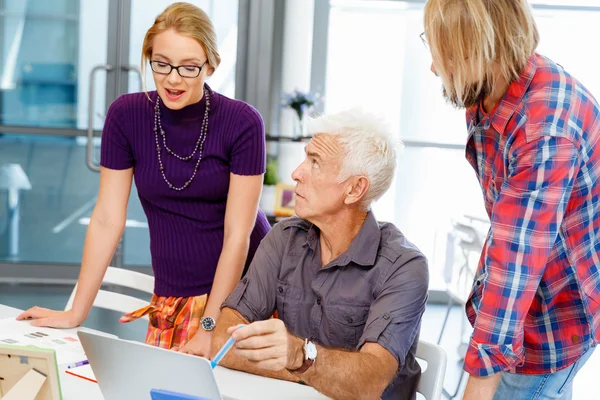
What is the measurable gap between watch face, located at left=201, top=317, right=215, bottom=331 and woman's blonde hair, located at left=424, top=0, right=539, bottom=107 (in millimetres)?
832

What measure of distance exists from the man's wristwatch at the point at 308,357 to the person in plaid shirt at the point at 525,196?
29 cm

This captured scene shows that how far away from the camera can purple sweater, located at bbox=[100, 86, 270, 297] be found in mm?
1986

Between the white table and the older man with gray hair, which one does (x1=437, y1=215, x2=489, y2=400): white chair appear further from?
the white table

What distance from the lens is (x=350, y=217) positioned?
6.06ft

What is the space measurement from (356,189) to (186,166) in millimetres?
468

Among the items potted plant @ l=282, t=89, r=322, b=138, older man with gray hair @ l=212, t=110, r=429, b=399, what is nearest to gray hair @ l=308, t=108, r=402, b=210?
older man with gray hair @ l=212, t=110, r=429, b=399

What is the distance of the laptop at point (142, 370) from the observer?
3.72ft

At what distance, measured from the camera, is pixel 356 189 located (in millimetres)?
1812

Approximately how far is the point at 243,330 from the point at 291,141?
3961mm

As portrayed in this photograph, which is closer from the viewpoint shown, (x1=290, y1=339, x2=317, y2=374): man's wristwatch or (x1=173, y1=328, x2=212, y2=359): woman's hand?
(x1=290, y1=339, x2=317, y2=374): man's wristwatch

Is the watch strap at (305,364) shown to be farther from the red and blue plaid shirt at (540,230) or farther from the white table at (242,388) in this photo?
the red and blue plaid shirt at (540,230)

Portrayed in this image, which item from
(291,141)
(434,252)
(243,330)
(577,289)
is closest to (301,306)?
(243,330)

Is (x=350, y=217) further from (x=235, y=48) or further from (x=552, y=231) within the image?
(x=235, y=48)

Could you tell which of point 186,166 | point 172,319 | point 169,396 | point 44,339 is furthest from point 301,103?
point 169,396
